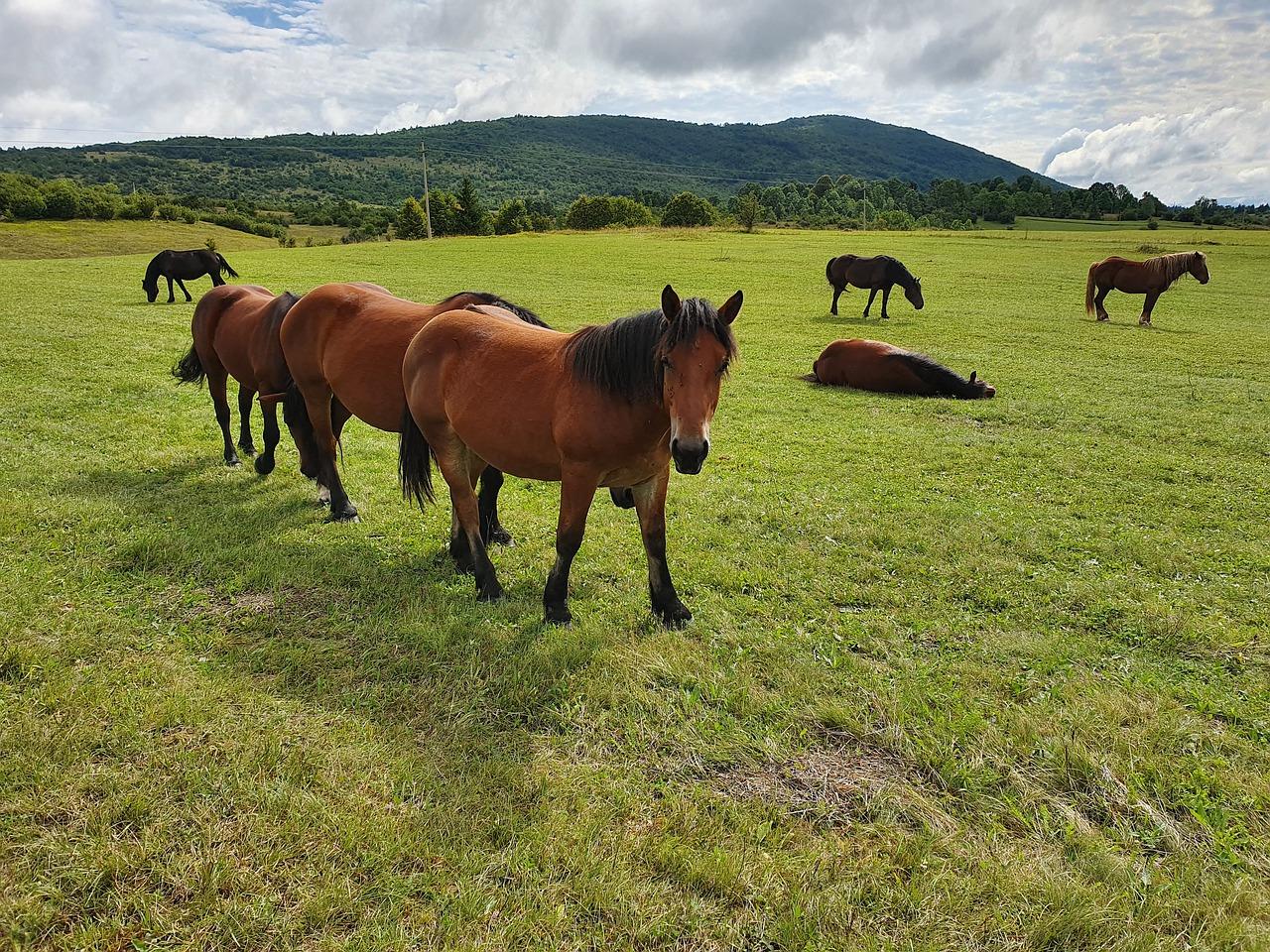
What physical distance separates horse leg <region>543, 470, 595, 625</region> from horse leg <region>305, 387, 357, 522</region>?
2698 mm

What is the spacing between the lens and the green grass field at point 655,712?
244cm

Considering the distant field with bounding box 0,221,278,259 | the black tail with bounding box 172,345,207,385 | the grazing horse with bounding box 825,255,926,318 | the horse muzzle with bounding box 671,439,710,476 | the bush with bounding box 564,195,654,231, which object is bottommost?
the black tail with bounding box 172,345,207,385

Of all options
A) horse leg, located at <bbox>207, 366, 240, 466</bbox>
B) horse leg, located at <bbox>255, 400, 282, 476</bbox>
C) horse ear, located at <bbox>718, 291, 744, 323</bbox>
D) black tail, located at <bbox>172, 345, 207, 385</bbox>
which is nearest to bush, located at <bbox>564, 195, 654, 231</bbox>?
black tail, located at <bbox>172, 345, 207, 385</bbox>

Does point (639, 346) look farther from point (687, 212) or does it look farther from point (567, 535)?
point (687, 212)

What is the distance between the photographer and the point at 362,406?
19.0 ft

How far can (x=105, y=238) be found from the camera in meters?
47.2

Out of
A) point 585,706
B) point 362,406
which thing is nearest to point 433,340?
point 362,406

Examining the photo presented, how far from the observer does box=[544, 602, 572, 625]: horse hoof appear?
14.9 feet

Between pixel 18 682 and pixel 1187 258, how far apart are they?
2897cm

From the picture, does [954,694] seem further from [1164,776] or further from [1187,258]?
[1187,258]

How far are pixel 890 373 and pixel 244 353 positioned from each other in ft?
32.7

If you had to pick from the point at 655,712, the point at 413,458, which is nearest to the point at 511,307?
the point at 413,458

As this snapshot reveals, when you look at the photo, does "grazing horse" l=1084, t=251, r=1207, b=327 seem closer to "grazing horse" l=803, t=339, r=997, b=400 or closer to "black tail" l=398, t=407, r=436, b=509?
"grazing horse" l=803, t=339, r=997, b=400

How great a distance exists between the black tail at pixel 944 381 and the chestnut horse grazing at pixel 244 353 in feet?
31.9
